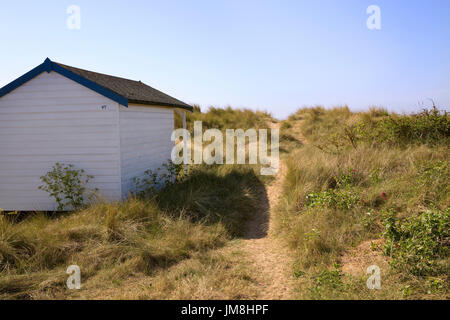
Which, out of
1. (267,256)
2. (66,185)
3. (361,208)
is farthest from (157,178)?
(361,208)

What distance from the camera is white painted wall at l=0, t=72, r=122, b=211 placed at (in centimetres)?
714

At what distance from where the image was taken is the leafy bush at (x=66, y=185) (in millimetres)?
6984

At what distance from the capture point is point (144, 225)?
5.91m

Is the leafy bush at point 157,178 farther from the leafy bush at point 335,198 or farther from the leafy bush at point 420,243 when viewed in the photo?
the leafy bush at point 420,243

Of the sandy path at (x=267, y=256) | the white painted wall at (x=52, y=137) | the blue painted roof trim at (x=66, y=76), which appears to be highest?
the blue painted roof trim at (x=66, y=76)

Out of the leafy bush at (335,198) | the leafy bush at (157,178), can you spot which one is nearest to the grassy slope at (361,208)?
the leafy bush at (335,198)

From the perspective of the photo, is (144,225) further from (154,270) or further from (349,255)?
(349,255)

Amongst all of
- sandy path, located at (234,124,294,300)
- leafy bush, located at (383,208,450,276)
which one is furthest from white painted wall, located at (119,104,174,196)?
leafy bush, located at (383,208,450,276)

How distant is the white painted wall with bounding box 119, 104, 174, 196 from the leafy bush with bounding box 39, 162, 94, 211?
89 cm

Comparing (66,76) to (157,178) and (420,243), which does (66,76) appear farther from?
(420,243)

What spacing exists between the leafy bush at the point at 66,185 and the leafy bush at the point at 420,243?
5.88m

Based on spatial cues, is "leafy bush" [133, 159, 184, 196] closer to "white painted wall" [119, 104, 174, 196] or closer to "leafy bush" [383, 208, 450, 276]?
"white painted wall" [119, 104, 174, 196]

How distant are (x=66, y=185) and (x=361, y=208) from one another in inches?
232

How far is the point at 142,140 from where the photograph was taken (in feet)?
27.0
